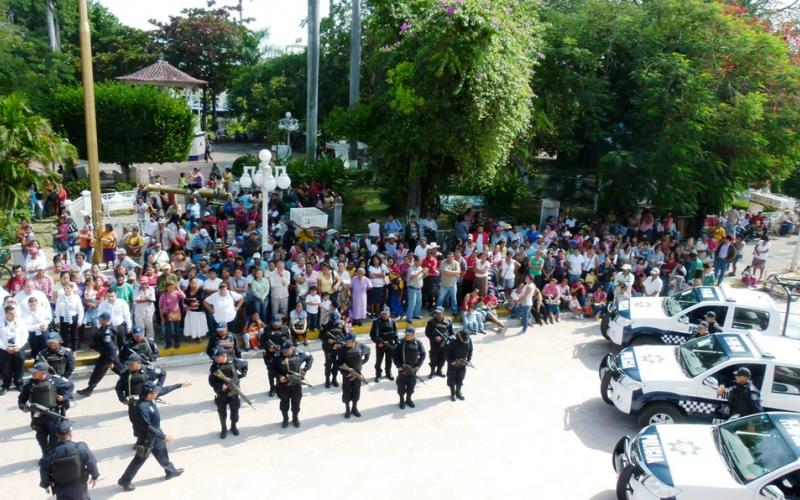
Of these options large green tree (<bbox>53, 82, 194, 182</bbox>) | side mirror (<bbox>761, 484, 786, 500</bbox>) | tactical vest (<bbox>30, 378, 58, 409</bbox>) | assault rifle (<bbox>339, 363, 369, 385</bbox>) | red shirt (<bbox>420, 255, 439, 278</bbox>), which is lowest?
side mirror (<bbox>761, 484, 786, 500</bbox>)

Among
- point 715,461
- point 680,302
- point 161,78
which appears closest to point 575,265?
point 680,302

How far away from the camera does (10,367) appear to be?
1023 centimetres

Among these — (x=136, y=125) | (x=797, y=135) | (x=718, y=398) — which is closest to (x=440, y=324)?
(x=718, y=398)

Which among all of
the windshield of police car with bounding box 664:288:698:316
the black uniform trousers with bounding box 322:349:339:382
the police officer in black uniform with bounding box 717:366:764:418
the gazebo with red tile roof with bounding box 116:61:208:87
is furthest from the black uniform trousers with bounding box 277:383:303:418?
the gazebo with red tile roof with bounding box 116:61:208:87

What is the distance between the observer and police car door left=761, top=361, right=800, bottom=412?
9484 millimetres

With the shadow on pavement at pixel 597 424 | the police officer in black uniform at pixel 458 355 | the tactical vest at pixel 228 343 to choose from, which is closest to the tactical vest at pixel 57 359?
the tactical vest at pixel 228 343

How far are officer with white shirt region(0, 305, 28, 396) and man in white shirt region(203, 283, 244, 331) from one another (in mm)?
2863

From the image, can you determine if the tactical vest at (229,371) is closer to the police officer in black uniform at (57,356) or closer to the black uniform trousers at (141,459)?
the black uniform trousers at (141,459)

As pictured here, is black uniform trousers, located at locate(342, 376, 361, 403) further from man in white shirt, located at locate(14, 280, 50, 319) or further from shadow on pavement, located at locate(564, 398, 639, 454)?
man in white shirt, located at locate(14, 280, 50, 319)

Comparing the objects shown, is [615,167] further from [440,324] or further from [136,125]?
[136,125]

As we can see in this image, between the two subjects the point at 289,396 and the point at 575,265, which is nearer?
the point at 289,396

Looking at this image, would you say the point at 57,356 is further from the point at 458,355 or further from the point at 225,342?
the point at 458,355

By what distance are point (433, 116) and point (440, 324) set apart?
773 cm

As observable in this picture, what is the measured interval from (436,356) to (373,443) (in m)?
2.32
